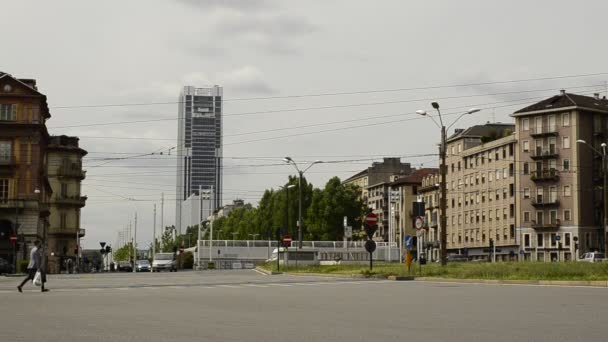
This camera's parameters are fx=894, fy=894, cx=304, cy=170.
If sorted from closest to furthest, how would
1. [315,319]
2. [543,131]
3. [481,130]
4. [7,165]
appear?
[315,319] → [7,165] → [543,131] → [481,130]

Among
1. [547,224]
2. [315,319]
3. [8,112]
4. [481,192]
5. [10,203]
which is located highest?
[8,112]

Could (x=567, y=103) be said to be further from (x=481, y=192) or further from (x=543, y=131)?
(x=481, y=192)

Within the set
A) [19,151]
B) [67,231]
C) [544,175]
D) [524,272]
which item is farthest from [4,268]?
[544,175]

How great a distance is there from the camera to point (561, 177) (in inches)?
4498

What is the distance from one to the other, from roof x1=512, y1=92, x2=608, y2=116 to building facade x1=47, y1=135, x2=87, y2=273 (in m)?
59.1

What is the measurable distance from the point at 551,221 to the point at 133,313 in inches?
4140

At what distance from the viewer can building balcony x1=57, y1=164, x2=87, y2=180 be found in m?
118

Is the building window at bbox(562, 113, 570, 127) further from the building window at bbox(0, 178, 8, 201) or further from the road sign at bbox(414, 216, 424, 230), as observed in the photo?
the road sign at bbox(414, 216, 424, 230)

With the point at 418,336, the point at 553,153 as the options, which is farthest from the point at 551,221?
the point at 418,336

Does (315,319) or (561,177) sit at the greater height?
(561,177)

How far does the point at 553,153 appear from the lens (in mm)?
114250

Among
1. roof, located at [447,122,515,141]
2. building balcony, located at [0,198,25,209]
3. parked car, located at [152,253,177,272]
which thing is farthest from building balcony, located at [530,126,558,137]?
building balcony, located at [0,198,25,209]

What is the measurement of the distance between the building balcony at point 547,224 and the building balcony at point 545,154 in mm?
8259

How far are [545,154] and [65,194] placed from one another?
6267 cm
